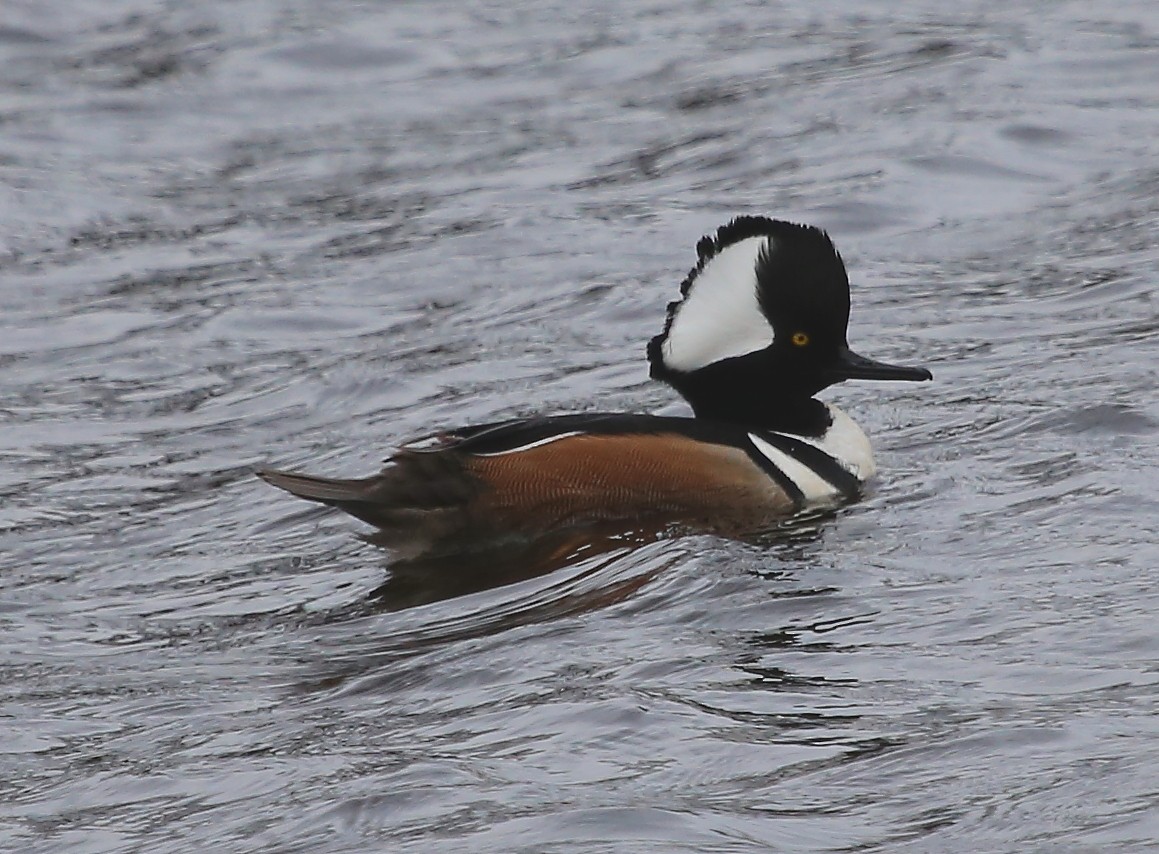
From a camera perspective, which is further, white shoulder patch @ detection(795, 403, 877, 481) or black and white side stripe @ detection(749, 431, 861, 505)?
white shoulder patch @ detection(795, 403, 877, 481)

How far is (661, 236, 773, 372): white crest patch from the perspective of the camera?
7.70 m

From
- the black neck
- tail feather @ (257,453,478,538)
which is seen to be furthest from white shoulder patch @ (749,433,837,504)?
tail feather @ (257,453,478,538)

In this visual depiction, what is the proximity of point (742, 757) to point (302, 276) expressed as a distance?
6170 mm

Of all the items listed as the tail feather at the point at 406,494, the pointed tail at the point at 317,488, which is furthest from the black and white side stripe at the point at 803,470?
the pointed tail at the point at 317,488

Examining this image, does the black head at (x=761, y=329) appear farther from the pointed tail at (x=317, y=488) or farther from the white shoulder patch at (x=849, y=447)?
the pointed tail at (x=317, y=488)

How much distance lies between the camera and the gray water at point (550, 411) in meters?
5.30

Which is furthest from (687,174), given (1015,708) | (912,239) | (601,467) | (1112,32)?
(1015,708)

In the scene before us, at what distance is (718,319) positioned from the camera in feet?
25.6

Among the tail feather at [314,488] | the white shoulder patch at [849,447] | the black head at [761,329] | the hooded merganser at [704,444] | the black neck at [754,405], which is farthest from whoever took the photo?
the black neck at [754,405]

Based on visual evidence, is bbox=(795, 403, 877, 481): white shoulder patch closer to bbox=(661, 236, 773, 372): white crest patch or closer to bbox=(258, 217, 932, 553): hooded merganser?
bbox=(258, 217, 932, 553): hooded merganser

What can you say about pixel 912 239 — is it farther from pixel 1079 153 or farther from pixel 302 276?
pixel 302 276

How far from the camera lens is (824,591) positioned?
675cm

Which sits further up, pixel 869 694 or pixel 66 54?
pixel 66 54

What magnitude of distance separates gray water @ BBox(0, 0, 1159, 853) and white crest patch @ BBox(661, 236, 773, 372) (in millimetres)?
684
